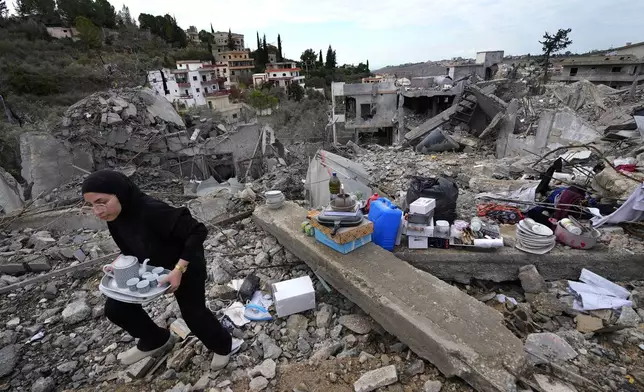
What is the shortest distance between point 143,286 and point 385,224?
2.23m

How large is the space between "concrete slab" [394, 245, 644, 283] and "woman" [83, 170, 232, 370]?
2030mm

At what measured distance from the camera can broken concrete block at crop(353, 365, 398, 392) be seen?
2008mm

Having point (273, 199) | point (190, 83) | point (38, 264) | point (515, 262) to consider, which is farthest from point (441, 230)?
point (190, 83)

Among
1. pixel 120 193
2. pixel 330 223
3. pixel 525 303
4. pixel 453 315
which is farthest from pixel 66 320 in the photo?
pixel 525 303

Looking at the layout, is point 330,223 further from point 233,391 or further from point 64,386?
point 64,386

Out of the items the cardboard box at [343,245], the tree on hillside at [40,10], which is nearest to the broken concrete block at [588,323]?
the cardboard box at [343,245]

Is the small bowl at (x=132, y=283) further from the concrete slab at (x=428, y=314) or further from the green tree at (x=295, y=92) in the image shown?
the green tree at (x=295, y=92)

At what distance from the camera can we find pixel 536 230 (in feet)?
10.2

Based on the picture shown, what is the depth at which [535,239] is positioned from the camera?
305cm

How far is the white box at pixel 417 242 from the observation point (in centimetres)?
322

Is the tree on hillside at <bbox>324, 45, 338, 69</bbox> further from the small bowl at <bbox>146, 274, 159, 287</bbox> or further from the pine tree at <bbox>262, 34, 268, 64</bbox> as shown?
the small bowl at <bbox>146, 274, 159, 287</bbox>

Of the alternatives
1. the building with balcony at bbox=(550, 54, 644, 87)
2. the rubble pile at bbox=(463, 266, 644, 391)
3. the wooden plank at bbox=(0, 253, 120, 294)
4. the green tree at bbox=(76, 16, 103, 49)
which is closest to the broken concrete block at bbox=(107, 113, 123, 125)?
the wooden plank at bbox=(0, 253, 120, 294)

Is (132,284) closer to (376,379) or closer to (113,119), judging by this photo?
(376,379)

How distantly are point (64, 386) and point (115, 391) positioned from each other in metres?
0.56
